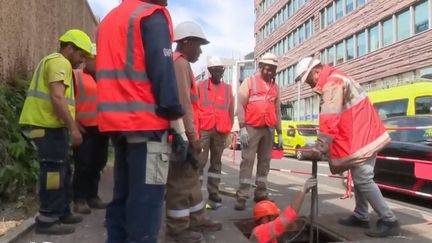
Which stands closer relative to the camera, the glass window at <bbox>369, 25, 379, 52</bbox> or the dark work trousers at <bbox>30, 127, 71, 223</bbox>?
the dark work trousers at <bbox>30, 127, 71, 223</bbox>

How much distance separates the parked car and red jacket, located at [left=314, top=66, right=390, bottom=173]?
9.45 feet

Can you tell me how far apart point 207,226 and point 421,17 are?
77.2ft

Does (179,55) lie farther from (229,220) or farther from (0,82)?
(0,82)

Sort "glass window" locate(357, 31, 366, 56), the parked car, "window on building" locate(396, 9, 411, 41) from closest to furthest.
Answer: the parked car → "window on building" locate(396, 9, 411, 41) → "glass window" locate(357, 31, 366, 56)

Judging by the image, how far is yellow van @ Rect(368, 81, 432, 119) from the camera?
496 inches

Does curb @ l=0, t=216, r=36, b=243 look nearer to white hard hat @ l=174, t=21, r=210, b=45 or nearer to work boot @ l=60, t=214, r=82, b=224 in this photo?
work boot @ l=60, t=214, r=82, b=224

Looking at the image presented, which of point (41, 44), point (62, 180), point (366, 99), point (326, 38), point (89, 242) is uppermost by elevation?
point (326, 38)

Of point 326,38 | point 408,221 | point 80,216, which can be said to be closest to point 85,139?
point 80,216

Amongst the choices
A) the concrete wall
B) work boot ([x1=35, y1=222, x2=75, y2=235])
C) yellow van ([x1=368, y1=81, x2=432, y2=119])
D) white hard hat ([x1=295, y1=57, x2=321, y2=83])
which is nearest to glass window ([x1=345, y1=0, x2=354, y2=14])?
yellow van ([x1=368, y1=81, x2=432, y2=119])

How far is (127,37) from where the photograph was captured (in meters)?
3.02

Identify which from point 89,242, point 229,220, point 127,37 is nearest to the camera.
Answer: point 127,37

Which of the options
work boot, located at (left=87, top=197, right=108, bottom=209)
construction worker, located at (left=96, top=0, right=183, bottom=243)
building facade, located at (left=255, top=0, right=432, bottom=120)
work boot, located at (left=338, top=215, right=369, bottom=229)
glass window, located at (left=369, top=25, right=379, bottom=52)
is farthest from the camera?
glass window, located at (left=369, top=25, right=379, bottom=52)

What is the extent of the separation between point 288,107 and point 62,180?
38.4 metres

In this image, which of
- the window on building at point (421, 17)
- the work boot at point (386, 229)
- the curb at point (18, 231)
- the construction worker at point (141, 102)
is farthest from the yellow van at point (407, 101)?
the window on building at point (421, 17)
